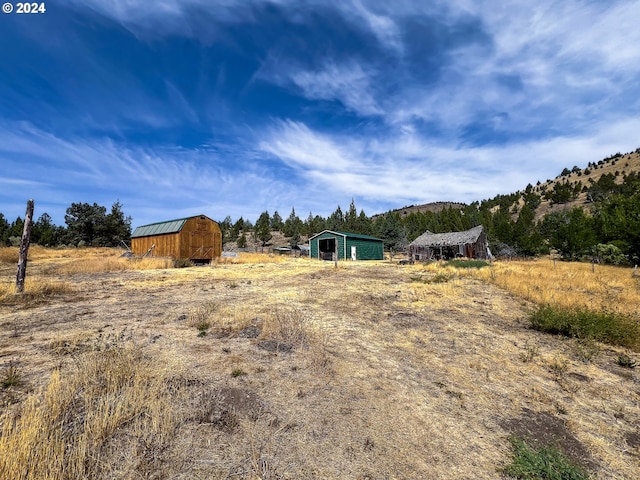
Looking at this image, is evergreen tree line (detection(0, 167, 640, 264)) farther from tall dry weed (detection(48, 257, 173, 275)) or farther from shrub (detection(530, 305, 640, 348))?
tall dry weed (detection(48, 257, 173, 275))

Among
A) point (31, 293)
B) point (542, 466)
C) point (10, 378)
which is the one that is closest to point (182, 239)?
point (31, 293)

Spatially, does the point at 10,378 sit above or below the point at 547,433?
above

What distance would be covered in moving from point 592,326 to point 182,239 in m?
30.9

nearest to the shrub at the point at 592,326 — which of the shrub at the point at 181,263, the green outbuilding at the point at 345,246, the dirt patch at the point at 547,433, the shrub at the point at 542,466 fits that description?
the dirt patch at the point at 547,433

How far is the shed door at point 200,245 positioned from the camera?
101 feet

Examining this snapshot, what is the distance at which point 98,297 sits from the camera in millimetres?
11531

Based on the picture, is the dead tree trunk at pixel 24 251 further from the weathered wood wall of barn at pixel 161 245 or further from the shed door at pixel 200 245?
the shed door at pixel 200 245

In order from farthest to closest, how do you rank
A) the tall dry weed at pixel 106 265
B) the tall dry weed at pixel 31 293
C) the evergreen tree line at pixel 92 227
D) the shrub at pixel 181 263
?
the evergreen tree line at pixel 92 227 < the shrub at pixel 181 263 < the tall dry weed at pixel 106 265 < the tall dry weed at pixel 31 293

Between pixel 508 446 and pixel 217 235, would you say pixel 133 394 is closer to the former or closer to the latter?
pixel 508 446

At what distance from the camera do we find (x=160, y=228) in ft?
106

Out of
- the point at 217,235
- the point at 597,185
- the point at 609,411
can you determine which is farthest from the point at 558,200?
the point at 609,411

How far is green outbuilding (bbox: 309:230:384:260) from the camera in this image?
42906 mm

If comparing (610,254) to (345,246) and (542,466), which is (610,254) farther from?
(542,466)

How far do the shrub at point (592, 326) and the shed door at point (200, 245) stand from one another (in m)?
30.0
